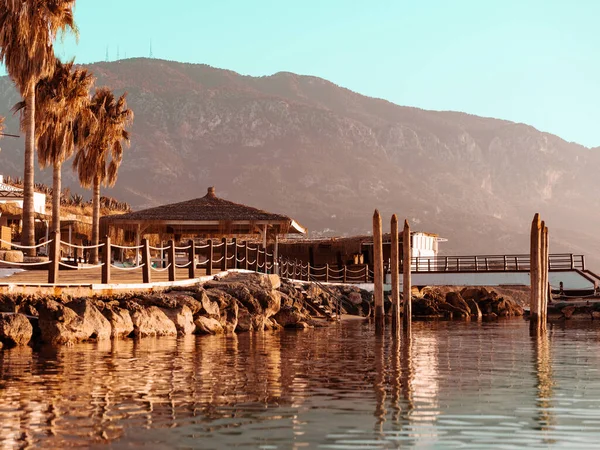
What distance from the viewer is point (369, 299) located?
145 feet

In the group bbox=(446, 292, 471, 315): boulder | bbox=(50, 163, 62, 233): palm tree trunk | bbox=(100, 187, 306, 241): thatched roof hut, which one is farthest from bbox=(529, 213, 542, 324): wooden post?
bbox=(50, 163, 62, 233): palm tree trunk

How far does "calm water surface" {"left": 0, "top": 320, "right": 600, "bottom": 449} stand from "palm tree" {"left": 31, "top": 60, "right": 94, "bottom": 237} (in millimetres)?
18416

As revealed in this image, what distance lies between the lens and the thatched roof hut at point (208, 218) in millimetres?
36781

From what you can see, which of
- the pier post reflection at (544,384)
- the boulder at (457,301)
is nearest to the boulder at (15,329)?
the pier post reflection at (544,384)

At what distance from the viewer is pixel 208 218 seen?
121 feet

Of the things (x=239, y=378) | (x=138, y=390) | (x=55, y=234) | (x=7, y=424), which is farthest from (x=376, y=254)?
(x=7, y=424)

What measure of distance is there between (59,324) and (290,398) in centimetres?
797

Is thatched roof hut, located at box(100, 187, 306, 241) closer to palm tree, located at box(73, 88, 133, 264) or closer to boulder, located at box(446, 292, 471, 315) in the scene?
palm tree, located at box(73, 88, 133, 264)

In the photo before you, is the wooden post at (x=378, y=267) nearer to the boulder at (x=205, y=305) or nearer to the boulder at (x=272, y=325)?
the boulder at (x=272, y=325)

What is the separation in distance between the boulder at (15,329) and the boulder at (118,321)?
241 cm

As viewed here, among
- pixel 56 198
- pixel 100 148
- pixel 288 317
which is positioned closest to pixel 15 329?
pixel 288 317

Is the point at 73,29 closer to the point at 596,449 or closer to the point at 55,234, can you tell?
the point at 55,234

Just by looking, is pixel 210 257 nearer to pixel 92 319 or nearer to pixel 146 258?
pixel 146 258

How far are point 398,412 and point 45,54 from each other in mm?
23742
